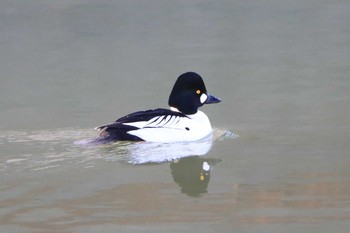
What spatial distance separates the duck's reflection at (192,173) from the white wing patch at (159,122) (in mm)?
652

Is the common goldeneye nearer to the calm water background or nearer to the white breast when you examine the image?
the white breast

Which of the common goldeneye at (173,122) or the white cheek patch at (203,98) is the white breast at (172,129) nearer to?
the common goldeneye at (173,122)

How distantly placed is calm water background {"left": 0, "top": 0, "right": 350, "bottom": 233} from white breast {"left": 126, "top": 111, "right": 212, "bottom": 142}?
0.72ft

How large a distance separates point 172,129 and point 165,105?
3.00 m

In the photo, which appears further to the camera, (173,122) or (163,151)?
(173,122)

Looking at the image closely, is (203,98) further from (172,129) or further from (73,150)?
(73,150)

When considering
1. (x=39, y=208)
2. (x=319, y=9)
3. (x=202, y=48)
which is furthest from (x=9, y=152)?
(x=319, y=9)

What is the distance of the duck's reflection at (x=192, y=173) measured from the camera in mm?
8031

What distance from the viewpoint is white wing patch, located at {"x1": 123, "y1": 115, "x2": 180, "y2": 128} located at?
9.67 m

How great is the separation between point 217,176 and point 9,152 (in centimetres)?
223

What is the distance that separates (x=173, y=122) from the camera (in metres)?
9.89

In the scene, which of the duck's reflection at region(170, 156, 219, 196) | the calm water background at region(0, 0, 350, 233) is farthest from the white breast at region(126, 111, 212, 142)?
the duck's reflection at region(170, 156, 219, 196)

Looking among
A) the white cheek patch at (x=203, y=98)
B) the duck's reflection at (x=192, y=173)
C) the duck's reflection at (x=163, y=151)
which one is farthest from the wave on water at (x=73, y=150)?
the white cheek patch at (x=203, y=98)

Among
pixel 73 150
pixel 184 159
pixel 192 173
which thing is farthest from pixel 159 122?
pixel 192 173
